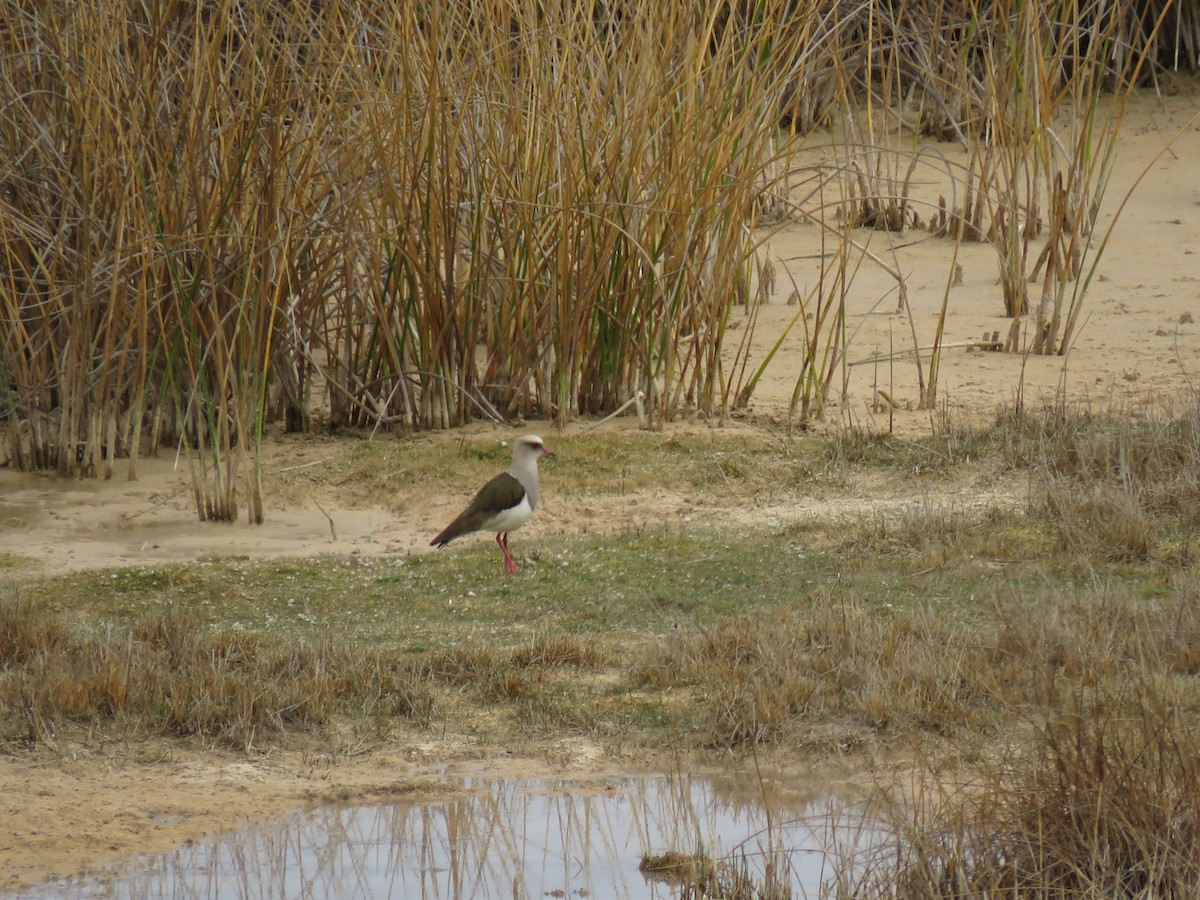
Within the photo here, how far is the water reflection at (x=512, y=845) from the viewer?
12.6 ft

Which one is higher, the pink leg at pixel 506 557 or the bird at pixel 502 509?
the bird at pixel 502 509

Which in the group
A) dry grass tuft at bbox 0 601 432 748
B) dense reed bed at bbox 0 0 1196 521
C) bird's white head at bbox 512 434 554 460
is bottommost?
dry grass tuft at bbox 0 601 432 748

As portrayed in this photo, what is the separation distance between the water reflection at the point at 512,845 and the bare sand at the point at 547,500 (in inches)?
4.8

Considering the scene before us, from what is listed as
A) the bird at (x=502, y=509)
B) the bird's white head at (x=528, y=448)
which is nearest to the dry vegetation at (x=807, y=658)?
the bird at (x=502, y=509)

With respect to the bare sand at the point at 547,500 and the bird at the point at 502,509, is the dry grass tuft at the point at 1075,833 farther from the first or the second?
the bird at the point at 502,509

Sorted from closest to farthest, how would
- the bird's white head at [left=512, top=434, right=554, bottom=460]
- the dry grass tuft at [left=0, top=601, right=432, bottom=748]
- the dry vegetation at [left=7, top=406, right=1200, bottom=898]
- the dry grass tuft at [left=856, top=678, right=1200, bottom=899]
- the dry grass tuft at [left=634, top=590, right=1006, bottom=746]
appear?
the dry grass tuft at [left=856, top=678, right=1200, bottom=899], the dry vegetation at [left=7, top=406, right=1200, bottom=898], the dry grass tuft at [left=634, top=590, right=1006, bottom=746], the dry grass tuft at [left=0, top=601, right=432, bottom=748], the bird's white head at [left=512, top=434, right=554, bottom=460]

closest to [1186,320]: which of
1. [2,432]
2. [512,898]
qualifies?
[2,432]

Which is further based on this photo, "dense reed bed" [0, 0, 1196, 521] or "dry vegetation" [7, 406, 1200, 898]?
"dense reed bed" [0, 0, 1196, 521]

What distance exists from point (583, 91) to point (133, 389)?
2.36 m

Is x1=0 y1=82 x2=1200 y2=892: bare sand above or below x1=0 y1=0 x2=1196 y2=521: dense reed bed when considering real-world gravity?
below

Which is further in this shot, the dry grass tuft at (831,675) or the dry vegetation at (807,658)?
the dry grass tuft at (831,675)

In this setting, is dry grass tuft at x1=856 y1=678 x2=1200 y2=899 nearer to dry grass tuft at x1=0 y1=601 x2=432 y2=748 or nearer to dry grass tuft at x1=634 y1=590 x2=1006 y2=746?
dry grass tuft at x1=634 y1=590 x2=1006 y2=746

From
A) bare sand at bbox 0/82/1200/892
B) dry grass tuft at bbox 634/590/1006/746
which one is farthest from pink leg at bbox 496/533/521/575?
dry grass tuft at bbox 634/590/1006/746

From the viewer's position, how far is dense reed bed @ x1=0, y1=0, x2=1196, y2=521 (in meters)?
6.96
